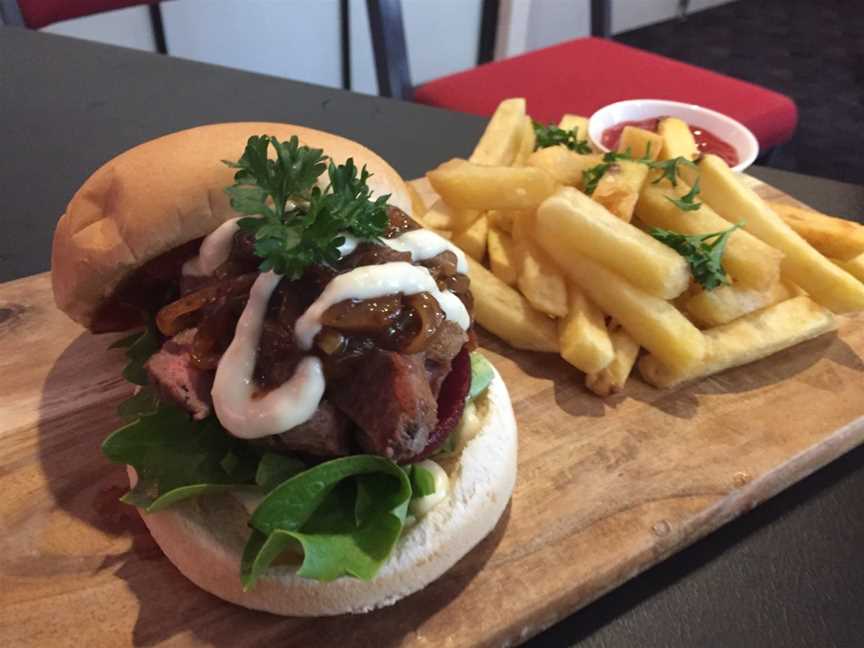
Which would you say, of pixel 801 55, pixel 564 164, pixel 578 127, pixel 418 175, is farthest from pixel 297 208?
pixel 801 55

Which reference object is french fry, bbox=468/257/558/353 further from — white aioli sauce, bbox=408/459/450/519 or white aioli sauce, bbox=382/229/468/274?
white aioli sauce, bbox=408/459/450/519

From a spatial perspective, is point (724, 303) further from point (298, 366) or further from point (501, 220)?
point (298, 366)

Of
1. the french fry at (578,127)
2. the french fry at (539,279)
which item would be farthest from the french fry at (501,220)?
the french fry at (578,127)

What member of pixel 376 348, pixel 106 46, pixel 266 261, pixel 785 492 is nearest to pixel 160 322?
pixel 266 261

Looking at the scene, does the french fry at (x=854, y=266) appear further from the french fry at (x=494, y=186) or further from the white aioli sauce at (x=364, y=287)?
the white aioli sauce at (x=364, y=287)

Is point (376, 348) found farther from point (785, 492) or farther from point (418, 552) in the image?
point (785, 492)

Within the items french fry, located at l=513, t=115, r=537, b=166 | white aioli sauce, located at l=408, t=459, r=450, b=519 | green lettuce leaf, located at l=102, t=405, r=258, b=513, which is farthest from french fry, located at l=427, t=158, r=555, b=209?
green lettuce leaf, located at l=102, t=405, r=258, b=513
